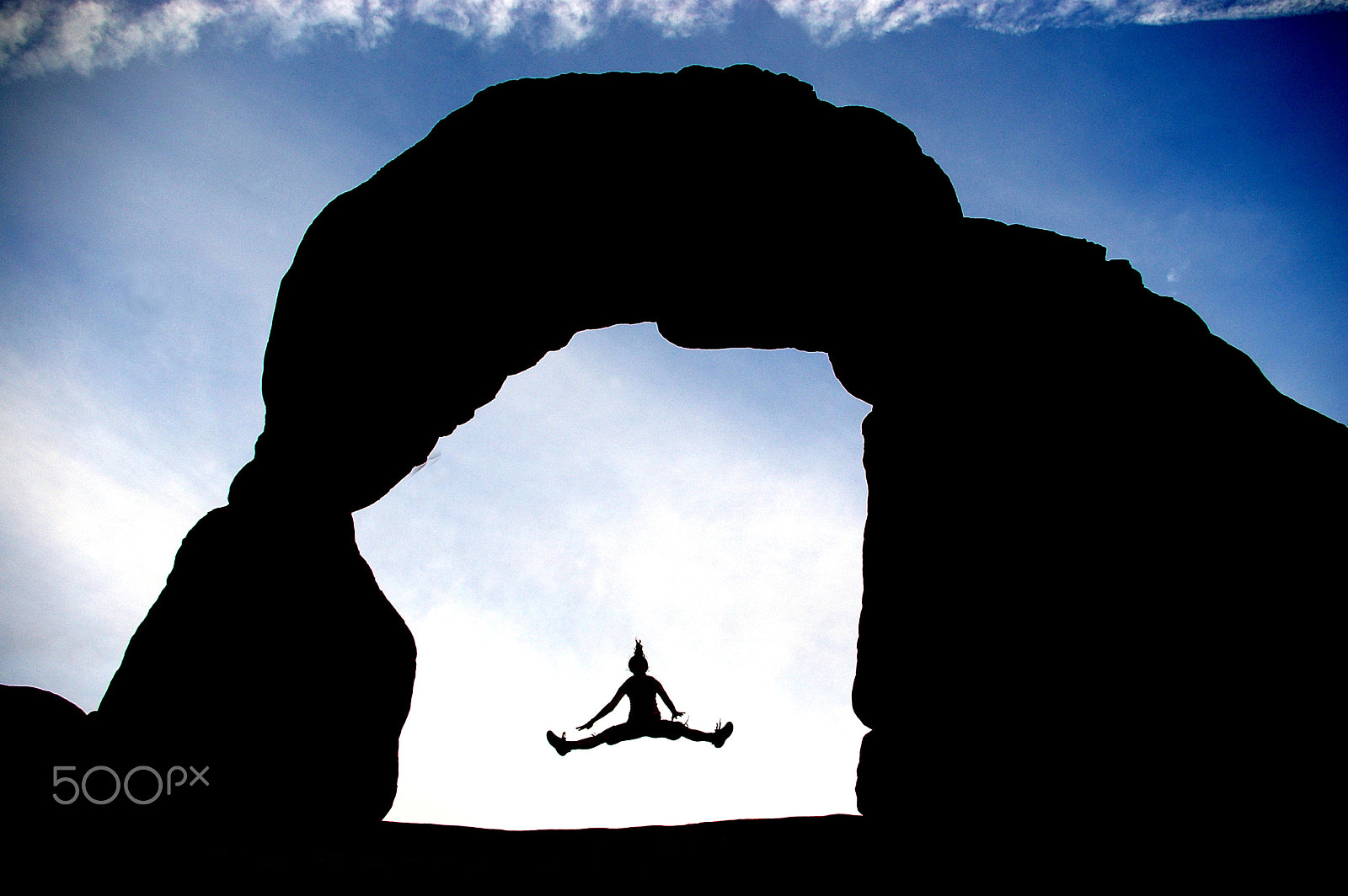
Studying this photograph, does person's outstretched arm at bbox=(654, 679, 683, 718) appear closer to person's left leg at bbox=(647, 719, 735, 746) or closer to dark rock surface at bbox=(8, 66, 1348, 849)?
person's left leg at bbox=(647, 719, 735, 746)

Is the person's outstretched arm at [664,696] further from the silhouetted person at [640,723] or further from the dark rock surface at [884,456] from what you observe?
the dark rock surface at [884,456]

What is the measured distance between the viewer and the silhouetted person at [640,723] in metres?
7.70

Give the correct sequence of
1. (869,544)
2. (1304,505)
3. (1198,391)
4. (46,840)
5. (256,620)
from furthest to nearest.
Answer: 1. (256,620)
2. (869,544)
3. (1198,391)
4. (1304,505)
5. (46,840)

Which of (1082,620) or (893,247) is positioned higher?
(893,247)

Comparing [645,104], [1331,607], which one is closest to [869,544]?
[1331,607]

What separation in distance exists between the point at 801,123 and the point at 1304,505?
339 cm

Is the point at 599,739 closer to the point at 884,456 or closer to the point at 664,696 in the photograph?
the point at 664,696

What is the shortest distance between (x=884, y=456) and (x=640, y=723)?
5849 millimetres

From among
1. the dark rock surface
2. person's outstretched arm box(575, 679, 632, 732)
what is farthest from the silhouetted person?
the dark rock surface

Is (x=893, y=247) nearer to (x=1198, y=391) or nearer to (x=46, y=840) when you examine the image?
(x=1198, y=391)

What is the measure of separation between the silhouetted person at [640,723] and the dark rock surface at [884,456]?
342 centimetres

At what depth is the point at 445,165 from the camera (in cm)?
510

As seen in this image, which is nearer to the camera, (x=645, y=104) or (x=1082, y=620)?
(x=1082, y=620)

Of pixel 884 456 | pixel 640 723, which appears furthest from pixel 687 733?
pixel 884 456
